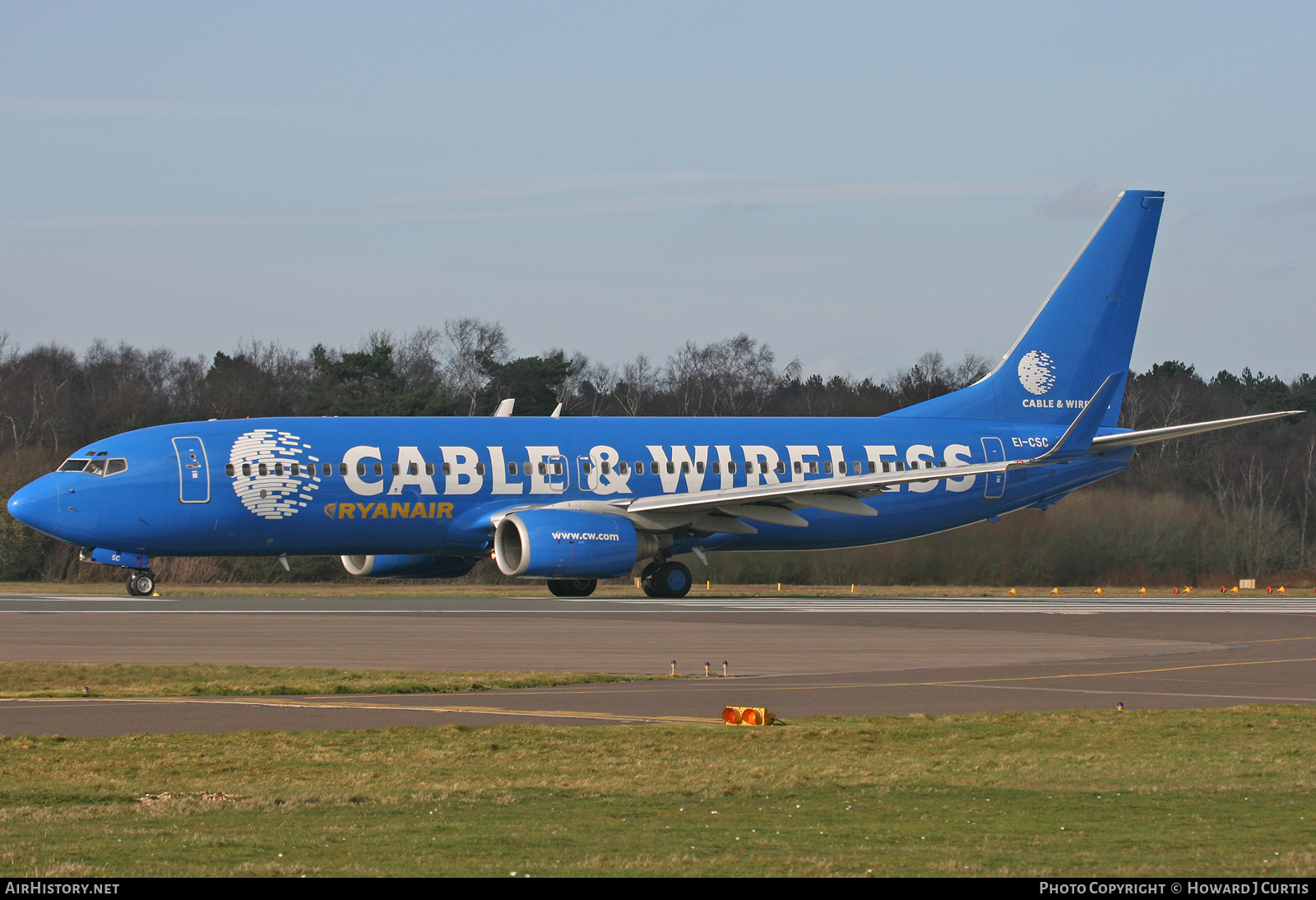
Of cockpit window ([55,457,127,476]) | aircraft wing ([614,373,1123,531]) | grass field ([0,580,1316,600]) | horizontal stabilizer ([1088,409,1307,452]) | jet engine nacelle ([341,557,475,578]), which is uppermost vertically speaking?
cockpit window ([55,457,127,476])

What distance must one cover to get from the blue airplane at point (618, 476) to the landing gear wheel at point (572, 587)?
4 cm

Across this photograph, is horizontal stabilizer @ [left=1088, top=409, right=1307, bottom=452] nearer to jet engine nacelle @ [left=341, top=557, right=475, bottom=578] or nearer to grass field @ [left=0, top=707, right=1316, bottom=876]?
jet engine nacelle @ [left=341, top=557, right=475, bottom=578]

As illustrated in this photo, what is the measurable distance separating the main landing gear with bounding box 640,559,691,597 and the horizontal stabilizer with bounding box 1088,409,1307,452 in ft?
38.1

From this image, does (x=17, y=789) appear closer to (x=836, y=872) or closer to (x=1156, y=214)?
(x=836, y=872)

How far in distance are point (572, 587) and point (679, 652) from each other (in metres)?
16.6

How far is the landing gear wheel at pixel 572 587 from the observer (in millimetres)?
36875

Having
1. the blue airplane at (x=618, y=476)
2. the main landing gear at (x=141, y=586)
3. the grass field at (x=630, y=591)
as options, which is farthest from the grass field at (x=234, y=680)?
the grass field at (x=630, y=591)

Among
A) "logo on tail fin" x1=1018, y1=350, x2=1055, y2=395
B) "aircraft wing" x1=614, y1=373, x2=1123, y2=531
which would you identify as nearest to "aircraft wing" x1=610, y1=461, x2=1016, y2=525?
"aircraft wing" x1=614, y1=373, x2=1123, y2=531

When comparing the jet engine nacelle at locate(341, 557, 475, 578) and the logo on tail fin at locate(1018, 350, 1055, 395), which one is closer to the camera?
the jet engine nacelle at locate(341, 557, 475, 578)

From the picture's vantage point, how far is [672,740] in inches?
484

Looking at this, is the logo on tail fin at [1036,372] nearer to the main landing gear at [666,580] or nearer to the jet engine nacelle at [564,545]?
the main landing gear at [666,580]

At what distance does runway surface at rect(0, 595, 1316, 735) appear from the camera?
14367 millimetres

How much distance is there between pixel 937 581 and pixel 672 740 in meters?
31.4

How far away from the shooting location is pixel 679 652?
67.3 feet
